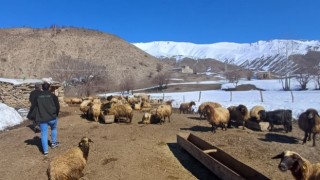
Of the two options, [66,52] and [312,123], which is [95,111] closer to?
[312,123]

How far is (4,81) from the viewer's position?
25.2 m

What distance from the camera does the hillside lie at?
284 feet

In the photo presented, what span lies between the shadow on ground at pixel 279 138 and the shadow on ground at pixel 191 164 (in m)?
4.12

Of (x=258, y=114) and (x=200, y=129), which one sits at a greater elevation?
(x=258, y=114)

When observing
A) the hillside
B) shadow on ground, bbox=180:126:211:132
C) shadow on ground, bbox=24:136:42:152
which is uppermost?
the hillside

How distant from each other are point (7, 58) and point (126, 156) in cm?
8582

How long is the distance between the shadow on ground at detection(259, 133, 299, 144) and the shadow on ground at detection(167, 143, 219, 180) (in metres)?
4.12

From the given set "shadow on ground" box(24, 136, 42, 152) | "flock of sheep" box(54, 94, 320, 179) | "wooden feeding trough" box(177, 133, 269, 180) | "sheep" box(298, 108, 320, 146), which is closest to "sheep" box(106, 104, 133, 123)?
"flock of sheep" box(54, 94, 320, 179)

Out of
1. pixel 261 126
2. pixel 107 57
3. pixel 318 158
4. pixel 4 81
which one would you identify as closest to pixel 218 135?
pixel 261 126

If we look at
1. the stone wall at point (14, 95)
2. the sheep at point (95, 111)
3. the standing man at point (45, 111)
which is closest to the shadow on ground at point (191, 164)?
the standing man at point (45, 111)

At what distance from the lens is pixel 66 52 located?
310 feet

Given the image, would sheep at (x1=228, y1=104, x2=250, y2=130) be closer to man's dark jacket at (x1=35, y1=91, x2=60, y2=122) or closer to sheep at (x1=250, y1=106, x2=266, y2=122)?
sheep at (x1=250, y1=106, x2=266, y2=122)

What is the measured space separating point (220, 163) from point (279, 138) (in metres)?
6.87

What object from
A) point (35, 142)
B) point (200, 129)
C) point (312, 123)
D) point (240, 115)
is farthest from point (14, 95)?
point (312, 123)
